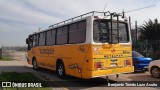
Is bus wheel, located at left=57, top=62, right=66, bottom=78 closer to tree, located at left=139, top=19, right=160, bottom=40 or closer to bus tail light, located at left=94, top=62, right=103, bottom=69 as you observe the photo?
bus tail light, located at left=94, top=62, right=103, bottom=69

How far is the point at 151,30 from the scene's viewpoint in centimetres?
3406

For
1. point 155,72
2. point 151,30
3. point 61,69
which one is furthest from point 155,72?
point 151,30

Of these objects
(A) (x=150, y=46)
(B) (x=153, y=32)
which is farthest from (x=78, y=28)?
(B) (x=153, y=32)

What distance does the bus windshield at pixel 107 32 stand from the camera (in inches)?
456

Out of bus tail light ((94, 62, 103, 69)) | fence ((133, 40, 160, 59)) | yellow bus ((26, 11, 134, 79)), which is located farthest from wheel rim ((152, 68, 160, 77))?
fence ((133, 40, 160, 59))

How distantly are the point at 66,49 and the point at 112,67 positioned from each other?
9.30 ft

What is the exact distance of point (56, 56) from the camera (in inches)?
589

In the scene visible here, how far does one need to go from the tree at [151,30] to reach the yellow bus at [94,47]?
2205cm

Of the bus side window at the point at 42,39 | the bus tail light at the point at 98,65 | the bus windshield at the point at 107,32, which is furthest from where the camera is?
the bus side window at the point at 42,39

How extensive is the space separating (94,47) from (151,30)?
24490 millimetres

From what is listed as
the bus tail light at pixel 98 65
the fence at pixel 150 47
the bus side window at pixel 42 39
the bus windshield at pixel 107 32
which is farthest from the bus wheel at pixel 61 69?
the fence at pixel 150 47

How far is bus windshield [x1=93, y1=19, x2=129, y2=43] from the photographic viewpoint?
38.0 feet

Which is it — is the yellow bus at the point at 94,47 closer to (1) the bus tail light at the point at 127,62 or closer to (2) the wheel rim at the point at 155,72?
(1) the bus tail light at the point at 127,62

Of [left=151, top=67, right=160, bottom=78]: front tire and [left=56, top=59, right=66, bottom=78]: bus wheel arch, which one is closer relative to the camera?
[left=151, top=67, right=160, bottom=78]: front tire
